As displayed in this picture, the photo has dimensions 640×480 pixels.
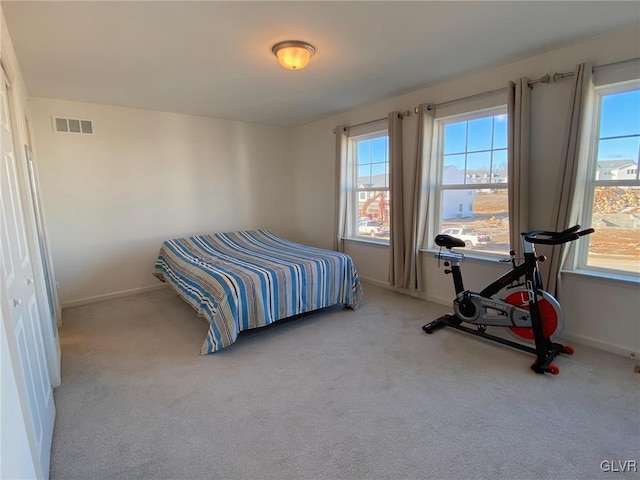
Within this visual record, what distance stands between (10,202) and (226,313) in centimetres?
155

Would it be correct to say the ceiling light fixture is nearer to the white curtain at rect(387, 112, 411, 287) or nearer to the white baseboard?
the white curtain at rect(387, 112, 411, 287)

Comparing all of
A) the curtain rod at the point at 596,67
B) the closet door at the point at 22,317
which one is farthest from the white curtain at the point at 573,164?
the closet door at the point at 22,317

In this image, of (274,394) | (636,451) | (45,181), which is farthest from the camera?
(45,181)

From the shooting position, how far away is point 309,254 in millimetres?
3738

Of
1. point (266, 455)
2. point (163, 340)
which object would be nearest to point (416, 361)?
point (266, 455)

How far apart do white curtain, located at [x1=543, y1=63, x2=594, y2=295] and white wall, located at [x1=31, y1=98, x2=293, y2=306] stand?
3.95 m

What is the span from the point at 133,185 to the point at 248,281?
7.97 feet

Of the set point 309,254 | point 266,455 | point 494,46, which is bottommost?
point 266,455

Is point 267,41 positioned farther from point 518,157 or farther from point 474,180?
point 474,180

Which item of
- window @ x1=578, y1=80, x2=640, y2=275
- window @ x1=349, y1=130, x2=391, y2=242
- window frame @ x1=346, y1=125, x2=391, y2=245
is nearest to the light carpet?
window @ x1=578, y1=80, x2=640, y2=275

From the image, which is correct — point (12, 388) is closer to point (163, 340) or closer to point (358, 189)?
point (163, 340)

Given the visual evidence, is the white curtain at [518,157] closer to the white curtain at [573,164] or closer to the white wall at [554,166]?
the white wall at [554,166]

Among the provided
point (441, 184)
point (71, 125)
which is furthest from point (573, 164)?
point (71, 125)

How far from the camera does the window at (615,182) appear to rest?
8.11 ft
